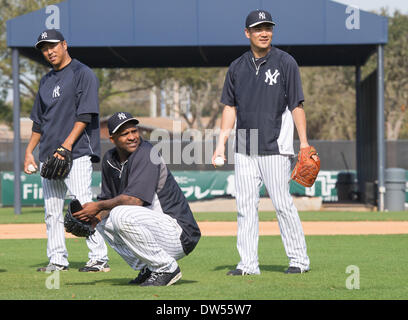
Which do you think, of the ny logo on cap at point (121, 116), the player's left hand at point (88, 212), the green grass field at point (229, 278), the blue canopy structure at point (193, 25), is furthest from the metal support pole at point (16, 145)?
the ny logo on cap at point (121, 116)

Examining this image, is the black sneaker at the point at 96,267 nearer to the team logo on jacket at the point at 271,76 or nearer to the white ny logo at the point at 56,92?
the white ny logo at the point at 56,92

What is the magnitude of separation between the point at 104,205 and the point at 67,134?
160 centimetres

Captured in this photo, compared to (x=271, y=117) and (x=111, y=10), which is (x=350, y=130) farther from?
(x=271, y=117)

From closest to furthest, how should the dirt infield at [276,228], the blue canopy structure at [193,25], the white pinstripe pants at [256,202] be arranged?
1. the white pinstripe pants at [256,202]
2. the dirt infield at [276,228]
3. the blue canopy structure at [193,25]

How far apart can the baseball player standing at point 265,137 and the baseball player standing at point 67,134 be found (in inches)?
53.5

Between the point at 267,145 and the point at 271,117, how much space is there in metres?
0.24

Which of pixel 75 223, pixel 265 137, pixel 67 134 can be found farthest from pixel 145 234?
pixel 67 134

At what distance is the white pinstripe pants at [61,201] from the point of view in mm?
7230

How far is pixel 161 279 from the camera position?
5.96 metres

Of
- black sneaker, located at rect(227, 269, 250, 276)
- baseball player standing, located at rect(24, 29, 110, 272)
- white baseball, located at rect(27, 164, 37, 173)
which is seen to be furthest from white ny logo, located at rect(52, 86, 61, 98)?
black sneaker, located at rect(227, 269, 250, 276)

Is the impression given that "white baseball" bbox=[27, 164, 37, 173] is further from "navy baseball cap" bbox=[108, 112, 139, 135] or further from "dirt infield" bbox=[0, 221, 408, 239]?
"dirt infield" bbox=[0, 221, 408, 239]

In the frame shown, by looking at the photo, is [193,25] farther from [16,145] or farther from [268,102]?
[268,102]
